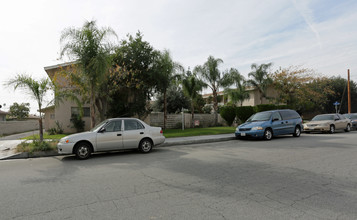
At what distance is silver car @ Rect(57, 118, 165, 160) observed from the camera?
8.62m

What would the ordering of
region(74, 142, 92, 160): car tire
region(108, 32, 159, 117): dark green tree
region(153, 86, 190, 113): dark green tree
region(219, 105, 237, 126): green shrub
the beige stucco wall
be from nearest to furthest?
region(74, 142, 92, 160): car tire, region(108, 32, 159, 117): dark green tree, the beige stucco wall, region(219, 105, 237, 126): green shrub, region(153, 86, 190, 113): dark green tree

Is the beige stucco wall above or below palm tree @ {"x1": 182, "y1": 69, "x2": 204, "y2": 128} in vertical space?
below

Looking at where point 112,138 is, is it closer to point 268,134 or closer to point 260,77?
point 268,134

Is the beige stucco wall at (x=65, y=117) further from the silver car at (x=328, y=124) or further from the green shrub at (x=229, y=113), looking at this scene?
the silver car at (x=328, y=124)

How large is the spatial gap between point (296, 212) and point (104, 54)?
428 inches

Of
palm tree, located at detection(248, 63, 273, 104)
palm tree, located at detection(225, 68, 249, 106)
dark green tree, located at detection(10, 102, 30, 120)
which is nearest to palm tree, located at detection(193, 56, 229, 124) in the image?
palm tree, located at detection(225, 68, 249, 106)

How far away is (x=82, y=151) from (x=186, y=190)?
5.54m

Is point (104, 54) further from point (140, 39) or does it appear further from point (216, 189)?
point (216, 189)

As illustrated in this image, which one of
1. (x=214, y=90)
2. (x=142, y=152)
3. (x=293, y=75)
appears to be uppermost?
(x=293, y=75)

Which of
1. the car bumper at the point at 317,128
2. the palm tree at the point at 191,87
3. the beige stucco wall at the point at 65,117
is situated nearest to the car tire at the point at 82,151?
the beige stucco wall at the point at 65,117

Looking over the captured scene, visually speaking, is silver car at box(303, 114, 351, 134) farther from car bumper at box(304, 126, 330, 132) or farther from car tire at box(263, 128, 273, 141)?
car tire at box(263, 128, 273, 141)

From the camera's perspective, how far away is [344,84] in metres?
41.2

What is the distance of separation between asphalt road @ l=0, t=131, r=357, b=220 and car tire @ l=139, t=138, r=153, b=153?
238cm

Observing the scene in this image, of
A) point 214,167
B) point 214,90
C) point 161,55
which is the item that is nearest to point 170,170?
point 214,167
